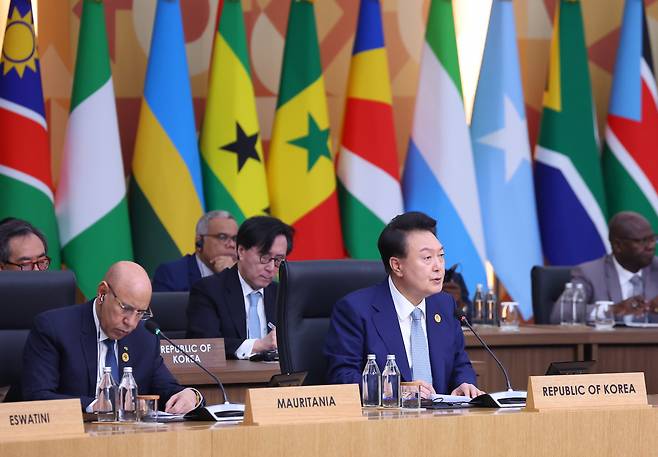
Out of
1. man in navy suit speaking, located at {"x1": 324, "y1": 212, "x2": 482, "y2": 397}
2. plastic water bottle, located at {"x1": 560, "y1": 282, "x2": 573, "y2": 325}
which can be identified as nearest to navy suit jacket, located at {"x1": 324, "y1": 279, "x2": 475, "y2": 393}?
man in navy suit speaking, located at {"x1": 324, "y1": 212, "x2": 482, "y2": 397}

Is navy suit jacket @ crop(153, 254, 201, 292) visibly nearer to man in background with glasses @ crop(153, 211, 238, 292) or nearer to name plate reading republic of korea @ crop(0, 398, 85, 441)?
man in background with glasses @ crop(153, 211, 238, 292)

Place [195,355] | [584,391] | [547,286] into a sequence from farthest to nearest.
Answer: [547,286], [195,355], [584,391]

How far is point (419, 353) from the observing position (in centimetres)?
418

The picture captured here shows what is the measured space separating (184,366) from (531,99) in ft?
14.2

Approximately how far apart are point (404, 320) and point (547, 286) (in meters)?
2.56

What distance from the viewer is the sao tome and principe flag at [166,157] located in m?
7.34

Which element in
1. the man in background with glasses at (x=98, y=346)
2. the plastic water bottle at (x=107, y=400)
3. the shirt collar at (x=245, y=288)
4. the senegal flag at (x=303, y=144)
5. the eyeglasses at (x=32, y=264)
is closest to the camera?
the plastic water bottle at (x=107, y=400)

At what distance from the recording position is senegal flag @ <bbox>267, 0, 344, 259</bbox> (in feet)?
24.8

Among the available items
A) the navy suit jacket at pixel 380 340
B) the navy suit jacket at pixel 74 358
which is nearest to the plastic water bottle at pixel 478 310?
the navy suit jacket at pixel 380 340

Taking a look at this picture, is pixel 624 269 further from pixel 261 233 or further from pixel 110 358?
pixel 110 358

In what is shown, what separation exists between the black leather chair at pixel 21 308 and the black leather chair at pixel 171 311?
153 cm

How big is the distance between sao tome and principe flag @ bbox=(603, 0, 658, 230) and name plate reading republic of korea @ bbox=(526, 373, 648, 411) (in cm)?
479

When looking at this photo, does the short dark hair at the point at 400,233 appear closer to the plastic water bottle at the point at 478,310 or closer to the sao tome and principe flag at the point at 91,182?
the plastic water bottle at the point at 478,310

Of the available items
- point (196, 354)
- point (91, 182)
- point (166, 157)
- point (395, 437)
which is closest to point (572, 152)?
point (166, 157)
